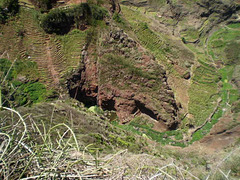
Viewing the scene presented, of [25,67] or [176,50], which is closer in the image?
[25,67]

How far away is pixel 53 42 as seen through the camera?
10609mm

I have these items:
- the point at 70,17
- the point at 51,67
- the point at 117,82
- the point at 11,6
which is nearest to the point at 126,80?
the point at 117,82

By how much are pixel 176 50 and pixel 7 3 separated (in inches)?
459

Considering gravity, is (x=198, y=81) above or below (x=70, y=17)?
below

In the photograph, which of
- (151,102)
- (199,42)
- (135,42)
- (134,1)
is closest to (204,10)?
(199,42)

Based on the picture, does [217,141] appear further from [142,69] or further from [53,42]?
[53,42]

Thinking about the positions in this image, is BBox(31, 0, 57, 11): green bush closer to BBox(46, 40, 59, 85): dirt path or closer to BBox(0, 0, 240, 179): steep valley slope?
BBox(0, 0, 240, 179): steep valley slope

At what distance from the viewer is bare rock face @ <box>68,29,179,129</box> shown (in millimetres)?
11172

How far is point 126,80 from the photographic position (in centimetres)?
1157

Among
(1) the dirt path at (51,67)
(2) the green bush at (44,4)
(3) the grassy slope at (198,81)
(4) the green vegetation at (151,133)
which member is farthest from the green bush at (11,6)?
(4) the green vegetation at (151,133)

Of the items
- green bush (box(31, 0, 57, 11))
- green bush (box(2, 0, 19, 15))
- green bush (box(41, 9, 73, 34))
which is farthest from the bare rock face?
green bush (box(2, 0, 19, 15))

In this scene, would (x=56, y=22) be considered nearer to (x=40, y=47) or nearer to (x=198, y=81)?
(x=40, y=47)

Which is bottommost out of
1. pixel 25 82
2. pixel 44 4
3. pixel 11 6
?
pixel 25 82

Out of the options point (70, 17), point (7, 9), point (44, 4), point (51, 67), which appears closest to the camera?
point (7, 9)
